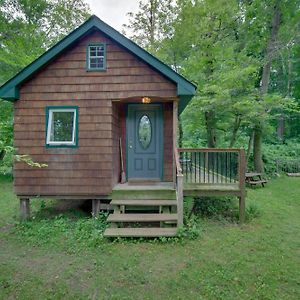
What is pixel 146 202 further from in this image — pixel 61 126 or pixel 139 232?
pixel 61 126

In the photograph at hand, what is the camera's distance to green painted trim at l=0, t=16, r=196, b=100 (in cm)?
618

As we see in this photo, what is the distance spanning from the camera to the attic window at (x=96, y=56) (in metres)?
6.52

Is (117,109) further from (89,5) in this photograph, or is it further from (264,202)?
(89,5)

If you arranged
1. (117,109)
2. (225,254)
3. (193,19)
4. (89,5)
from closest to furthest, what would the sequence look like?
1. (225,254)
2. (117,109)
3. (193,19)
4. (89,5)

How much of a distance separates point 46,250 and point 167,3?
45.4 feet

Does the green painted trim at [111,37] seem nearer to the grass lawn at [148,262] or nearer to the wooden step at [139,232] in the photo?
the wooden step at [139,232]

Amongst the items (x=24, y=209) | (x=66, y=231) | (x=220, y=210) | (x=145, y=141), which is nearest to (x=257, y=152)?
(x=220, y=210)

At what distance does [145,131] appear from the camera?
7527mm

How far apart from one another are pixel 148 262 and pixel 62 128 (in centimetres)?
397

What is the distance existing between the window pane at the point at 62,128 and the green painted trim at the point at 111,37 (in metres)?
1.08

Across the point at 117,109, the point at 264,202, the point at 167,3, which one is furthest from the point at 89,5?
the point at 264,202

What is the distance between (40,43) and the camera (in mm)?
13133

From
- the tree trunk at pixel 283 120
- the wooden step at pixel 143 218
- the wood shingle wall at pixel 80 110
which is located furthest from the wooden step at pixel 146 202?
the tree trunk at pixel 283 120

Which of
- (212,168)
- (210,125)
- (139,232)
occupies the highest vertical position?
(210,125)
